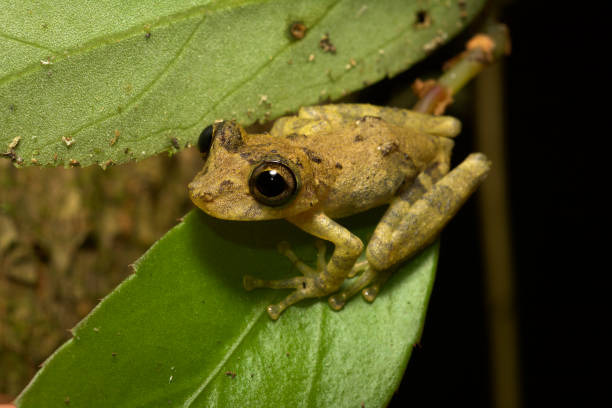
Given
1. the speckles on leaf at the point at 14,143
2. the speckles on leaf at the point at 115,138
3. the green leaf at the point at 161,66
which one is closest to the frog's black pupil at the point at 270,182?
the green leaf at the point at 161,66

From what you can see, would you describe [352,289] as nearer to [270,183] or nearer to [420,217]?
[420,217]

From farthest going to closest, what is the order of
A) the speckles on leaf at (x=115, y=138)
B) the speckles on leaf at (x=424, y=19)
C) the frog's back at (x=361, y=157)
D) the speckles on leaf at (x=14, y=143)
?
1. the speckles on leaf at (x=424, y=19)
2. the frog's back at (x=361, y=157)
3. the speckles on leaf at (x=115, y=138)
4. the speckles on leaf at (x=14, y=143)

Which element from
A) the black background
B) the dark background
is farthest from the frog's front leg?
the black background

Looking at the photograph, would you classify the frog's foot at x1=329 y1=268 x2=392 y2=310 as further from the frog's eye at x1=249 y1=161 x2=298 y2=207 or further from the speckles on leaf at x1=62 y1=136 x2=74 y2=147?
the speckles on leaf at x1=62 y1=136 x2=74 y2=147

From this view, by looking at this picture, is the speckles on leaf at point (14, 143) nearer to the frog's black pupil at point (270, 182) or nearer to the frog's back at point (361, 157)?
the frog's black pupil at point (270, 182)

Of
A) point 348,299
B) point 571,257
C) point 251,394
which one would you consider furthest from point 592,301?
point 251,394

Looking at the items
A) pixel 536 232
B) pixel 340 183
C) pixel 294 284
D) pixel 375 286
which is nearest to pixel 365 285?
pixel 375 286
